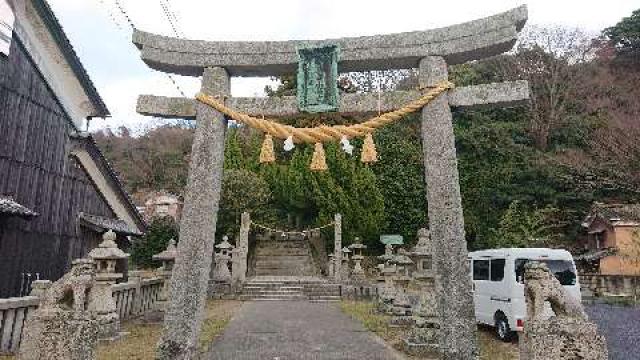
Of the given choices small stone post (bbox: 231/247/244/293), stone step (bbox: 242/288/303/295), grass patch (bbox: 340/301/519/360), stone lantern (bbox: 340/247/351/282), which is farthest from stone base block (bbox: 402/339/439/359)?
stone lantern (bbox: 340/247/351/282)

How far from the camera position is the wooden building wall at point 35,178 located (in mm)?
10594

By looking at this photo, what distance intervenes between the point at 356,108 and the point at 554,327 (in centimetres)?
394

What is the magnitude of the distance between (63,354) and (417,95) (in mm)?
5525

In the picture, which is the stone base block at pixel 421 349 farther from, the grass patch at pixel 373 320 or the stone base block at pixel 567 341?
the stone base block at pixel 567 341

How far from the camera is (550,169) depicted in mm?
25312

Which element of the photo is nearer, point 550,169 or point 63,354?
point 63,354

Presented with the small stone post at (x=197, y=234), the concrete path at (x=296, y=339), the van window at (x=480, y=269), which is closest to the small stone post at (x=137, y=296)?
the concrete path at (x=296, y=339)

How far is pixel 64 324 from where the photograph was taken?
4.31 m

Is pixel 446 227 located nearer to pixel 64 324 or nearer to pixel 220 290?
pixel 64 324

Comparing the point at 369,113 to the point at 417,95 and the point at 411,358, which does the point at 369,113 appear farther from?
the point at 411,358

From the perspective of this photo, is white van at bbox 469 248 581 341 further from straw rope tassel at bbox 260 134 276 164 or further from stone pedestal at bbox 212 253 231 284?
stone pedestal at bbox 212 253 231 284

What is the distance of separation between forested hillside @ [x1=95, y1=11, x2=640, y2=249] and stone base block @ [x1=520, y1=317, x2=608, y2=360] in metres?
19.0

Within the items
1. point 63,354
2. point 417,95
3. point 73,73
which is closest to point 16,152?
point 73,73

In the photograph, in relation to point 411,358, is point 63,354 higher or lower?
higher
